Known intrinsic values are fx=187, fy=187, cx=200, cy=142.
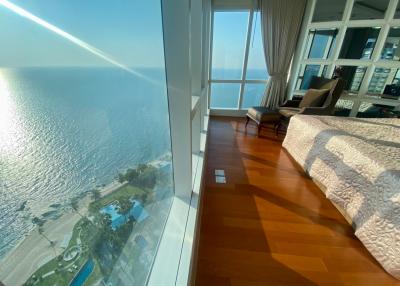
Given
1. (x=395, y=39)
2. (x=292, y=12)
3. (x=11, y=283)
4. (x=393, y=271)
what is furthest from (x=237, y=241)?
(x=292, y=12)

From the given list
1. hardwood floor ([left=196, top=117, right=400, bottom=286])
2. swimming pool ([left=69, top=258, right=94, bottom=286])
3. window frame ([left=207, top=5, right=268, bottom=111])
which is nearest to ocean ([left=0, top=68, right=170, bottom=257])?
swimming pool ([left=69, top=258, right=94, bottom=286])

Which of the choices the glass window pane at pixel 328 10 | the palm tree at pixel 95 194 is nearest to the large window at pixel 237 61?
the glass window pane at pixel 328 10

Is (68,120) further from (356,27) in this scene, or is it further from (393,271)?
(356,27)

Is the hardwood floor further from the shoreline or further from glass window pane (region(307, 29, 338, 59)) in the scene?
glass window pane (region(307, 29, 338, 59))

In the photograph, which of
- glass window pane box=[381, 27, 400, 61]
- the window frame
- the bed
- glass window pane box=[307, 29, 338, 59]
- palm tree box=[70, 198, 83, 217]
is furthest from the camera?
the window frame

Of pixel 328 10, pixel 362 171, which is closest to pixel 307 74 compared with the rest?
pixel 328 10

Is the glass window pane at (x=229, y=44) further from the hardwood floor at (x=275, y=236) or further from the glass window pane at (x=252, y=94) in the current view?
the hardwood floor at (x=275, y=236)
